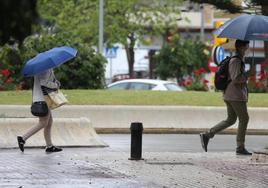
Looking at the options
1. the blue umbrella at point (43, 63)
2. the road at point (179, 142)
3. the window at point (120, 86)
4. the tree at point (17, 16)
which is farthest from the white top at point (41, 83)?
the window at point (120, 86)

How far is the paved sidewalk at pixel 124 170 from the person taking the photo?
8.97 meters

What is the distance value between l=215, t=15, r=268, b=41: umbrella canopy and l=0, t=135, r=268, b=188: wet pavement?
202 centimetres

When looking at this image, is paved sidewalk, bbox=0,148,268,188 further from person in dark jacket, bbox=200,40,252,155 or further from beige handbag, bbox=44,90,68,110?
beige handbag, bbox=44,90,68,110

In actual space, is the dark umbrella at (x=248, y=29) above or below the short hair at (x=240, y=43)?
above

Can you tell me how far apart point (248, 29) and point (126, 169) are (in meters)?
3.32

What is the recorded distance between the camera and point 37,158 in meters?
11.5

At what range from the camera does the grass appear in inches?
705

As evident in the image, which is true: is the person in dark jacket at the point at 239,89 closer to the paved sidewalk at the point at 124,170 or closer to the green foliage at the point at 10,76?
the paved sidewalk at the point at 124,170

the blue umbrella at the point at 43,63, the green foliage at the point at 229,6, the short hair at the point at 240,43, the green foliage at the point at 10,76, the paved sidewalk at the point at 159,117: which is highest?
the green foliage at the point at 229,6

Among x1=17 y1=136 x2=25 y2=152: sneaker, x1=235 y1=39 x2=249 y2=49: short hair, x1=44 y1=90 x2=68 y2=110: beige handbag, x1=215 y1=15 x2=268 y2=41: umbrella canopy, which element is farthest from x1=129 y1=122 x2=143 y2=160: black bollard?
x1=235 y1=39 x2=249 y2=49: short hair

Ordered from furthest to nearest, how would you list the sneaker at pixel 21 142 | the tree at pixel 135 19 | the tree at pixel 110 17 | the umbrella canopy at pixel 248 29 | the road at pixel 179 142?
the tree at pixel 135 19
the tree at pixel 110 17
the road at pixel 179 142
the sneaker at pixel 21 142
the umbrella canopy at pixel 248 29

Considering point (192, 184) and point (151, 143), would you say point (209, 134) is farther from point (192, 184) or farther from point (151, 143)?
point (192, 184)

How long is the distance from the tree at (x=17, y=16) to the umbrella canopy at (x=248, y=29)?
7.80 m

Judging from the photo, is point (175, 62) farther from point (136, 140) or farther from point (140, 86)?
point (136, 140)
